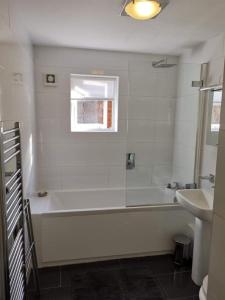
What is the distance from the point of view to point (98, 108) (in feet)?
11.0

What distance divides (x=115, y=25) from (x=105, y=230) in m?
2.06

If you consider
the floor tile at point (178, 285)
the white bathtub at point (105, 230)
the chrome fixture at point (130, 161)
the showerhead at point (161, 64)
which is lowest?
the floor tile at point (178, 285)

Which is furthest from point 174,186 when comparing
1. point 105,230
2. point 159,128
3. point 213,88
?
point 213,88

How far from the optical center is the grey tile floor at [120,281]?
201 cm

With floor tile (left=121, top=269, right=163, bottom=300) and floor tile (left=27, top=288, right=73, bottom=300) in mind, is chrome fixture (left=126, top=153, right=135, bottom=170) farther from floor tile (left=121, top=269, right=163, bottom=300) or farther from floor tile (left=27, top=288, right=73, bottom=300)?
floor tile (left=27, top=288, right=73, bottom=300)

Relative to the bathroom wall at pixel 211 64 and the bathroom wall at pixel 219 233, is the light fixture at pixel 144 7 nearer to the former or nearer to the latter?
the bathroom wall at pixel 211 64

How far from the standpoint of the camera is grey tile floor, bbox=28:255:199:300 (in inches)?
79.1

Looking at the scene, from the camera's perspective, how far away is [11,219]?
1.43 meters

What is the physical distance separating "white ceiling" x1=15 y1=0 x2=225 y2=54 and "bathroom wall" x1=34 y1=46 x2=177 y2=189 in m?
0.22

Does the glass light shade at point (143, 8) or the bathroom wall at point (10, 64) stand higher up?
the glass light shade at point (143, 8)

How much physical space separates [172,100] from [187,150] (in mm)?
698

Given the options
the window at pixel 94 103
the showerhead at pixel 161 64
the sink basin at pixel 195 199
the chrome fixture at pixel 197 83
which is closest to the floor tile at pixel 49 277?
the sink basin at pixel 195 199

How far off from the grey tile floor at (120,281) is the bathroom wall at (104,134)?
1012 millimetres

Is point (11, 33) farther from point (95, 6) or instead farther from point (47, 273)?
point (47, 273)
